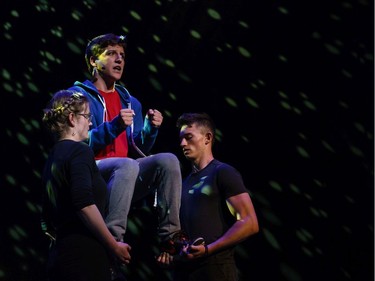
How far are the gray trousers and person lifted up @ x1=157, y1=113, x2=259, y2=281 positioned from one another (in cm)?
15

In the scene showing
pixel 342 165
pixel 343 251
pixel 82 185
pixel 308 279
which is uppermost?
pixel 82 185

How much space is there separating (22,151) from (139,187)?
3.95 feet

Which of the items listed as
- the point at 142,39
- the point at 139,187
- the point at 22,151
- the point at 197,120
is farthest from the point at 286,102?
the point at 22,151

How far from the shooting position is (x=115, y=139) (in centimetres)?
242

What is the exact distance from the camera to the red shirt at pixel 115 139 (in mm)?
2398

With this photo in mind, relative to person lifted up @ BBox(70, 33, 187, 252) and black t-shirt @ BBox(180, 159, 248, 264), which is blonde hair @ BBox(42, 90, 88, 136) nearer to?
person lifted up @ BBox(70, 33, 187, 252)

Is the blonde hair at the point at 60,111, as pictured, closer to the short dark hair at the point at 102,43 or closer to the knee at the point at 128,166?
the knee at the point at 128,166

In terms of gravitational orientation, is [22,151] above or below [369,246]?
below

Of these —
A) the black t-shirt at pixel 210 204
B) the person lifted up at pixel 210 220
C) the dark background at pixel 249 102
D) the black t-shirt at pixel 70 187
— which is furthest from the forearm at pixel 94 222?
the dark background at pixel 249 102

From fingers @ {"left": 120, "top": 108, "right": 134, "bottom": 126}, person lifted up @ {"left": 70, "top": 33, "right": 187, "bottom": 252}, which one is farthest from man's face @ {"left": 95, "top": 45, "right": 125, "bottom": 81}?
fingers @ {"left": 120, "top": 108, "right": 134, "bottom": 126}

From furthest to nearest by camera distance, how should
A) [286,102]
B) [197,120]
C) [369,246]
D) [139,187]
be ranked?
[286,102]
[369,246]
[197,120]
[139,187]

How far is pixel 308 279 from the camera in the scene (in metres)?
3.07

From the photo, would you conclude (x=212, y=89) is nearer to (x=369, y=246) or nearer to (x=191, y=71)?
(x=191, y=71)

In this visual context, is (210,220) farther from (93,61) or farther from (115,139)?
(93,61)
